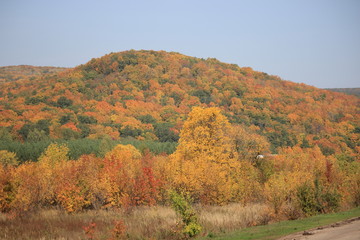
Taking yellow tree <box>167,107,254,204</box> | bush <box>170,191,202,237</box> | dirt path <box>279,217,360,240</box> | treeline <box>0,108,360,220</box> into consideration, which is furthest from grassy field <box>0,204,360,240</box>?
yellow tree <box>167,107,254,204</box>

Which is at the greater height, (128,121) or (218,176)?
(128,121)

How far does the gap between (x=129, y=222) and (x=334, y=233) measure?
17.3 metres

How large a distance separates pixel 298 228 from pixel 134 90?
176 metres

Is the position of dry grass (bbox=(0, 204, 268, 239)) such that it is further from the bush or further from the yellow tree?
the yellow tree

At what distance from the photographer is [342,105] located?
619 ft

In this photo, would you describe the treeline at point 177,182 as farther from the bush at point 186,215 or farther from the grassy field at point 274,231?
the bush at point 186,215

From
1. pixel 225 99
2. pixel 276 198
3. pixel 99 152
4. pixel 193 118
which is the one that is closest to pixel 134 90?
pixel 225 99

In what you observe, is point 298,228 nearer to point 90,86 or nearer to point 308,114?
point 308,114

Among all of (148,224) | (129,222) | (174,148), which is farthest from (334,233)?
(174,148)

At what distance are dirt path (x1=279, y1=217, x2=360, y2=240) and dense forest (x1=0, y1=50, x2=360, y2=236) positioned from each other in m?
6.52

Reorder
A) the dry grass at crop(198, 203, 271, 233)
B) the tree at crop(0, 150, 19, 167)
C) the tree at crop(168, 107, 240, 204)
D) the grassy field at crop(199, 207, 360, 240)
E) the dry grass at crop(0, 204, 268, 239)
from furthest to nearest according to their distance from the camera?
1. the tree at crop(0, 150, 19, 167)
2. the tree at crop(168, 107, 240, 204)
3. the dry grass at crop(0, 204, 268, 239)
4. the dry grass at crop(198, 203, 271, 233)
5. the grassy field at crop(199, 207, 360, 240)

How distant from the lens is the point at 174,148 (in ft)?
353

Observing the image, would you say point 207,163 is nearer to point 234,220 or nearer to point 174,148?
point 234,220

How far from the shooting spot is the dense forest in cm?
3697
